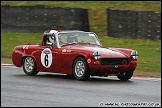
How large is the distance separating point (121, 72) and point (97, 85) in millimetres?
1268

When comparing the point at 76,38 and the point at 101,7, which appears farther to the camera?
the point at 101,7

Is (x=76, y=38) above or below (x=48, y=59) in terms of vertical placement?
above

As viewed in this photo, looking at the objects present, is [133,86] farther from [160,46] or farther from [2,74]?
[160,46]

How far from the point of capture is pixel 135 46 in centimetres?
2284

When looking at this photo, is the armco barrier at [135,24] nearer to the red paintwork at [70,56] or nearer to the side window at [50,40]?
the side window at [50,40]

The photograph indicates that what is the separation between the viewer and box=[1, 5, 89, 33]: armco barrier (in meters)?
24.6

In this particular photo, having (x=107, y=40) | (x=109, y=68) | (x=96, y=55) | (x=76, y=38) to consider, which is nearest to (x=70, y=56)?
(x=96, y=55)

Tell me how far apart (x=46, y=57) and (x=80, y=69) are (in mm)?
1356

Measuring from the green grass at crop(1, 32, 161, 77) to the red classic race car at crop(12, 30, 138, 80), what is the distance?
1.91 m

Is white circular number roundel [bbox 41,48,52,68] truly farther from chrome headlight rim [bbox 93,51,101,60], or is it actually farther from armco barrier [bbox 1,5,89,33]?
armco barrier [bbox 1,5,89,33]

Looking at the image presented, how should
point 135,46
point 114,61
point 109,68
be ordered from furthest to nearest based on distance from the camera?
1. point 135,46
2. point 114,61
3. point 109,68

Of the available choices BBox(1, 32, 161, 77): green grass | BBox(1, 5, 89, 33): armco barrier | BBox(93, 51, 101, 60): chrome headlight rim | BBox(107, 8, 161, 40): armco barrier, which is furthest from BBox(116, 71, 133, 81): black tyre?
BBox(1, 5, 89, 33): armco barrier

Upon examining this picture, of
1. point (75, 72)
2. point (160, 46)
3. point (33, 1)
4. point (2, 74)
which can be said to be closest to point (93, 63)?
point (75, 72)

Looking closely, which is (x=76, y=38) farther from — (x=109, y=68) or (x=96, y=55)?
(x=109, y=68)
